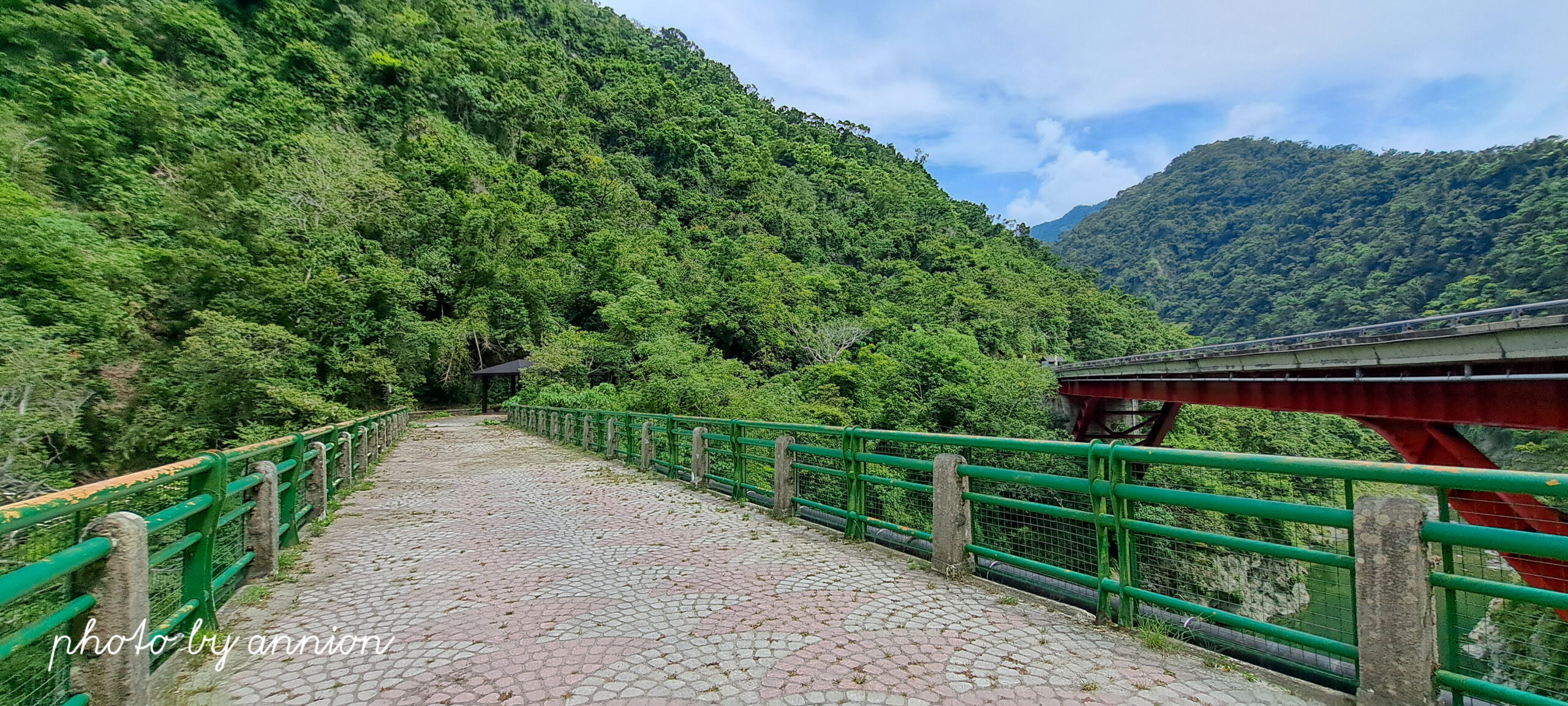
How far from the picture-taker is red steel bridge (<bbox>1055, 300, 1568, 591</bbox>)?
10211 mm

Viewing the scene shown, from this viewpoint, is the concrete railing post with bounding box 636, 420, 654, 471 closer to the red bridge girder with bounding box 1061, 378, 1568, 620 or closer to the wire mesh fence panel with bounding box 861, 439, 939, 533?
the wire mesh fence panel with bounding box 861, 439, 939, 533

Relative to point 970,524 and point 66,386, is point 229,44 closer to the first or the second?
point 66,386

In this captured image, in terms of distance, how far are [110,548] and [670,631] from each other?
2.93 metres

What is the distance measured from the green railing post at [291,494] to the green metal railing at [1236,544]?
5720 mm

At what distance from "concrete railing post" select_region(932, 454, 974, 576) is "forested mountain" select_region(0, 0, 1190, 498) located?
17411 mm

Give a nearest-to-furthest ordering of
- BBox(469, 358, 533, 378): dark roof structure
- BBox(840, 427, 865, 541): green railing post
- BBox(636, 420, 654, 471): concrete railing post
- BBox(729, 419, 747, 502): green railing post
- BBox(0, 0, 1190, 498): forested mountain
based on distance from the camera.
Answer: BBox(840, 427, 865, 541): green railing post < BBox(729, 419, 747, 502): green railing post < BBox(636, 420, 654, 471): concrete railing post < BBox(0, 0, 1190, 498): forested mountain < BBox(469, 358, 533, 378): dark roof structure

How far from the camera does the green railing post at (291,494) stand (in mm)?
6539

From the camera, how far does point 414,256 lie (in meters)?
39.8

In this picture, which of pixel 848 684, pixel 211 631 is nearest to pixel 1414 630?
pixel 848 684

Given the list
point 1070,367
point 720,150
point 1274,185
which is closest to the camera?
point 1070,367

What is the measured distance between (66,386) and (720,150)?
6054 centimetres

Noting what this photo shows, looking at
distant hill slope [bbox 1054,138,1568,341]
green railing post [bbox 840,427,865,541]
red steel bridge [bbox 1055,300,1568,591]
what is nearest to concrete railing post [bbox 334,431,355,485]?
green railing post [bbox 840,427,865,541]

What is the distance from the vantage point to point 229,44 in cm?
4581

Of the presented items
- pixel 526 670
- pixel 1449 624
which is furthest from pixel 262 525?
pixel 1449 624
